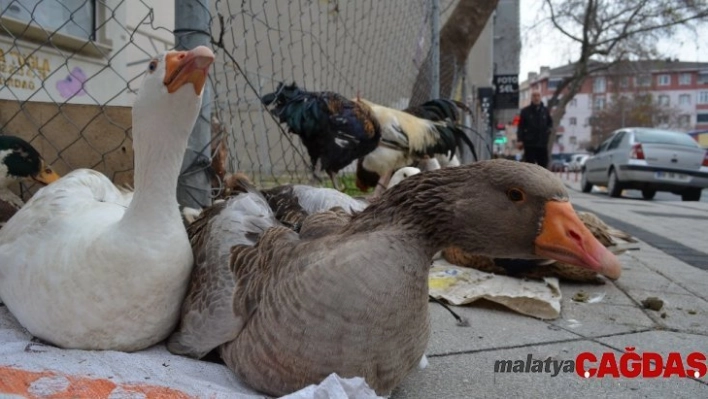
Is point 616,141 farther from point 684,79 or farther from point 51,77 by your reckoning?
point 684,79

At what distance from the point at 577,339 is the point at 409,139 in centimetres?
377

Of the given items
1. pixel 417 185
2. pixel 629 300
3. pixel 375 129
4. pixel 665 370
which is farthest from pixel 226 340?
pixel 375 129

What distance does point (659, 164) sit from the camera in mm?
11555

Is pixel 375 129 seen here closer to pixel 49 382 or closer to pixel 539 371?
pixel 539 371

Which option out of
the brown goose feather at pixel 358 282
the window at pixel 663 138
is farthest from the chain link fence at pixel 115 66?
the window at pixel 663 138

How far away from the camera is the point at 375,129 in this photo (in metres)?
5.27

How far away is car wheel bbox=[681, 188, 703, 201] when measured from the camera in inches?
462

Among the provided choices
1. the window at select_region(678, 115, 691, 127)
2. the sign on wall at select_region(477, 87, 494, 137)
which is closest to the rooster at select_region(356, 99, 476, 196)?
the sign on wall at select_region(477, 87, 494, 137)

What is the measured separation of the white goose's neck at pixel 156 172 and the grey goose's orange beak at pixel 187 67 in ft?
0.44

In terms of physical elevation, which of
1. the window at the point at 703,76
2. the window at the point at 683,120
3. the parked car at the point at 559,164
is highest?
the window at the point at 703,76

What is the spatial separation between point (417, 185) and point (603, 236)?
2.08 metres

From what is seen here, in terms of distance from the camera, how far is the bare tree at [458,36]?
7.81 m

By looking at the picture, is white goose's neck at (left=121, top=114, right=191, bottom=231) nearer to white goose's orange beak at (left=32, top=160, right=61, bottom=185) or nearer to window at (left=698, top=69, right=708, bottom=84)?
white goose's orange beak at (left=32, top=160, right=61, bottom=185)

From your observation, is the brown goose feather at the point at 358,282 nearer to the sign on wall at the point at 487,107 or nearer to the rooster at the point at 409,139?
the rooster at the point at 409,139
